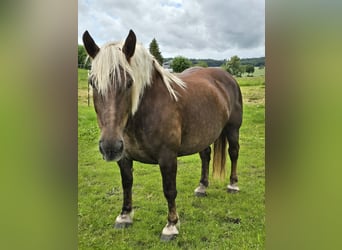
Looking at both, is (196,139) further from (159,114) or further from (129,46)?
(129,46)

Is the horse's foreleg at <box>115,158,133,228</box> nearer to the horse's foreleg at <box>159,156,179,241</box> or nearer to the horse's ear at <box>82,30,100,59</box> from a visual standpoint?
the horse's foreleg at <box>159,156,179,241</box>

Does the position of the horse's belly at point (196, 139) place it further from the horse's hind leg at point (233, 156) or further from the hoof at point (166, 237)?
the hoof at point (166, 237)

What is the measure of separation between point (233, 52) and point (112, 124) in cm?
100

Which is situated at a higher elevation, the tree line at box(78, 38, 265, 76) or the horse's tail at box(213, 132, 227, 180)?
the tree line at box(78, 38, 265, 76)

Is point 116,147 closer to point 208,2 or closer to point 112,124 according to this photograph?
point 112,124

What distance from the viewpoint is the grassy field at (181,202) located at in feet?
6.09

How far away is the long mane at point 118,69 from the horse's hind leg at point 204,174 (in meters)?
0.87

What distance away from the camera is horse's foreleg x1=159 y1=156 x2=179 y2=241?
6.03ft

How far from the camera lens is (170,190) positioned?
1.89m

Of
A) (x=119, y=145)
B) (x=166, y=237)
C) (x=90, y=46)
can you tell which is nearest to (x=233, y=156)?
(x=166, y=237)

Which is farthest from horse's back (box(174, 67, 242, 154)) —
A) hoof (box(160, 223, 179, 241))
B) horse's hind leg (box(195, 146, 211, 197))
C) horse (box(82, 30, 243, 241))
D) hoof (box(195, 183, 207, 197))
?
hoof (box(160, 223, 179, 241))

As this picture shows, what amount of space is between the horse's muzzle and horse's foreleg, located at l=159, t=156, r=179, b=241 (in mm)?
426

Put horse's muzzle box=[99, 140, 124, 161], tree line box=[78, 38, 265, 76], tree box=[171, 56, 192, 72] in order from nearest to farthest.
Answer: horse's muzzle box=[99, 140, 124, 161]
tree line box=[78, 38, 265, 76]
tree box=[171, 56, 192, 72]
